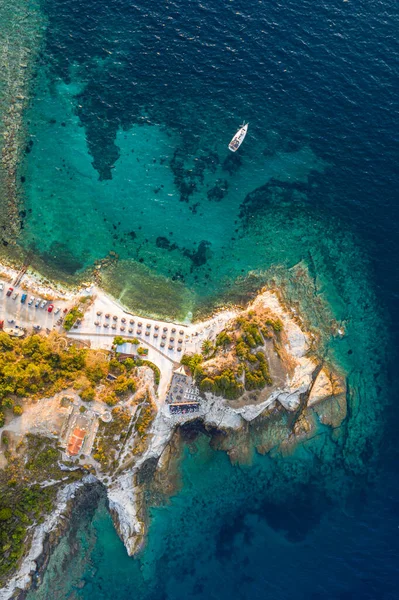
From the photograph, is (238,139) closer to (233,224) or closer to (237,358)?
→ (233,224)

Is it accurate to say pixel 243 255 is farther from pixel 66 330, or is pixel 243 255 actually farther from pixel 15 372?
pixel 15 372

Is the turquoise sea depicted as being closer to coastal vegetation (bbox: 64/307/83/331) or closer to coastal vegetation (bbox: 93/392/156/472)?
coastal vegetation (bbox: 64/307/83/331)

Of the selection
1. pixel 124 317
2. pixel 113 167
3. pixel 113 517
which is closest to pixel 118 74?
pixel 113 167

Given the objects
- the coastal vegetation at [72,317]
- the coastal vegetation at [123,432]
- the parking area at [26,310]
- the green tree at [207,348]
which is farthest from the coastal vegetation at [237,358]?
the parking area at [26,310]

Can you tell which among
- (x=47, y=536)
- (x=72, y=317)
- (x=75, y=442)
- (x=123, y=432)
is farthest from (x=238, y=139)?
(x=47, y=536)

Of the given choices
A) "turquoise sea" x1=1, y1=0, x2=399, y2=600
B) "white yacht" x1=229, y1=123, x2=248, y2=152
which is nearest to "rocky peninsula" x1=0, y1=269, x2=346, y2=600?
"turquoise sea" x1=1, y1=0, x2=399, y2=600

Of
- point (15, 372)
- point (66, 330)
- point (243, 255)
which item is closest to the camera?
point (15, 372)

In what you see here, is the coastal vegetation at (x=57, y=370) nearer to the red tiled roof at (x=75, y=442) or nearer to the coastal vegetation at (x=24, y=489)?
the red tiled roof at (x=75, y=442)
